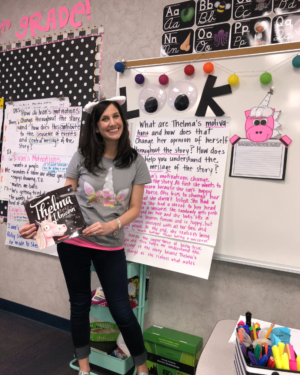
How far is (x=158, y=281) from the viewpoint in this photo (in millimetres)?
1814

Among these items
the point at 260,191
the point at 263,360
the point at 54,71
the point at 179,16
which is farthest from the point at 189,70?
the point at 263,360

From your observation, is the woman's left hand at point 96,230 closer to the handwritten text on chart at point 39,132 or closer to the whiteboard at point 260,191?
the whiteboard at point 260,191

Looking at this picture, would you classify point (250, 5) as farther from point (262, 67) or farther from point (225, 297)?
point (225, 297)

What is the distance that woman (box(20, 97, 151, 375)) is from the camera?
4.80 feet

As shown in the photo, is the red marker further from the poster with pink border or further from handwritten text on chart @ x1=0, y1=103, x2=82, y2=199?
handwritten text on chart @ x1=0, y1=103, x2=82, y2=199

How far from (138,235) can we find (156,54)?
3.46ft

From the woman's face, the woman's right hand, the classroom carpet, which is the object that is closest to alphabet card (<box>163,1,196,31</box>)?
the woman's face

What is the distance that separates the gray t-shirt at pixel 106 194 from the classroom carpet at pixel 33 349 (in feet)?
2.91

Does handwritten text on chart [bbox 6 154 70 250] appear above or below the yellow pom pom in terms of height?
below

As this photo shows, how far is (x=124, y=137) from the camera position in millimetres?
1541

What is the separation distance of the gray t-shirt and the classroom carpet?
0.89 metres

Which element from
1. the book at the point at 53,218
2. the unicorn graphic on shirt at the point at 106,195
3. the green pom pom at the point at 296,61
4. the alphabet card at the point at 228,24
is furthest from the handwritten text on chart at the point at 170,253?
the alphabet card at the point at 228,24

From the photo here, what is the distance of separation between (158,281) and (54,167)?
106 cm

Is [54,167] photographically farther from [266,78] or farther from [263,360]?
[263,360]
